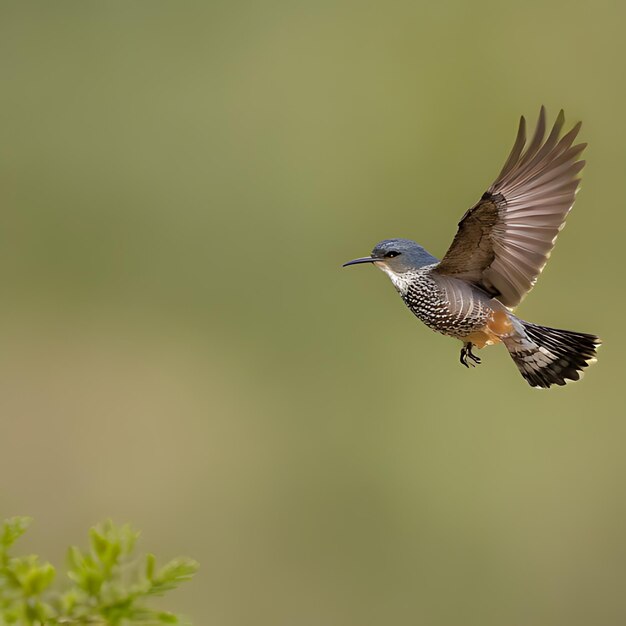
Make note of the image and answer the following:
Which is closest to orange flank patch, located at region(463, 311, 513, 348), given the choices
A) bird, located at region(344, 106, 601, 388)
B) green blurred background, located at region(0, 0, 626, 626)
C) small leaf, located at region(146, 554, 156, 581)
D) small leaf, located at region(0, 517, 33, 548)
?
bird, located at region(344, 106, 601, 388)

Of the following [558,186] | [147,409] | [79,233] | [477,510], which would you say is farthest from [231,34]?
[558,186]

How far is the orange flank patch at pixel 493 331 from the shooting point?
3038 millimetres

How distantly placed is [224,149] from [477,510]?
6682mm

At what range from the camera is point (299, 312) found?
13219 mm

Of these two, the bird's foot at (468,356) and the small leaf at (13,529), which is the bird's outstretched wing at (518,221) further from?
the small leaf at (13,529)

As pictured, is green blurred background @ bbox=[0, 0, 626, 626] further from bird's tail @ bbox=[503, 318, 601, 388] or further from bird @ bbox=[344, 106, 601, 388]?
bird @ bbox=[344, 106, 601, 388]

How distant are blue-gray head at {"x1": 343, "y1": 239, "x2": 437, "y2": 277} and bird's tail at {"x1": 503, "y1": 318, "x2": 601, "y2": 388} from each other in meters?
0.37

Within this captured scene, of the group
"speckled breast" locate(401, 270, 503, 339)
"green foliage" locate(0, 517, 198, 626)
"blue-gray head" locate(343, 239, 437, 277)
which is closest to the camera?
"green foliage" locate(0, 517, 198, 626)

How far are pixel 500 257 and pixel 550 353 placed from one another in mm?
346

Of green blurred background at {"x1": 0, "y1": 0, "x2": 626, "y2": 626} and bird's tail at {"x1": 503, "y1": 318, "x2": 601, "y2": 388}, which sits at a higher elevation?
green blurred background at {"x1": 0, "y1": 0, "x2": 626, "y2": 626}

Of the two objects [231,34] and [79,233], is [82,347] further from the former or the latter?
[231,34]

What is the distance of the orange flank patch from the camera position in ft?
9.97

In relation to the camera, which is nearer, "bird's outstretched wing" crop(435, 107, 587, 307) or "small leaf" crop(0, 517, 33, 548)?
"small leaf" crop(0, 517, 33, 548)

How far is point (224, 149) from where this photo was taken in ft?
51.7
